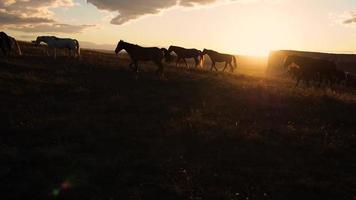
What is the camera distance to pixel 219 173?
1343 centimetres

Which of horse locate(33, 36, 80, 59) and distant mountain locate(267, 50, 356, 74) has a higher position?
horse locate(33, 36, 80, 59)

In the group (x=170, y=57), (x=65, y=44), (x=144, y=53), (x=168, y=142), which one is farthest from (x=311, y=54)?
(x=168, y=142)

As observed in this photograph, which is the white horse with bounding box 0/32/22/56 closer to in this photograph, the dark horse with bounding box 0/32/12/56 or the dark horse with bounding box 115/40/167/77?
the dark horse with bounding box 0/32/12/56

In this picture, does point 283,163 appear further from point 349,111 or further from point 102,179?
point 349,111

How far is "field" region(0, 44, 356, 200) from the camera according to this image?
12328mm

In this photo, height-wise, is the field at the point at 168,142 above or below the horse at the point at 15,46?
below

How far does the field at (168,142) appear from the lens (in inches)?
485

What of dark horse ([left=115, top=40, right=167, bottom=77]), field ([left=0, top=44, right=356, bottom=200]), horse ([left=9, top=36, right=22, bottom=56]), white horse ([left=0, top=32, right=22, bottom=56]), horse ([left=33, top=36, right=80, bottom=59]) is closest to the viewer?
field ([left=0, top=44, right=356, bottom=200])

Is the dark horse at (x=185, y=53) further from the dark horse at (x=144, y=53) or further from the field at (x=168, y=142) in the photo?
the field at (x=168, y=142)

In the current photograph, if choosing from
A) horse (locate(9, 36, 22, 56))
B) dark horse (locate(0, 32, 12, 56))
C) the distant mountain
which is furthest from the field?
the distant mountain

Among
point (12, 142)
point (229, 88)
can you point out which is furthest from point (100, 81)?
point (12, 142)

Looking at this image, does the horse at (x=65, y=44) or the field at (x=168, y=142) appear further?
the horse at (x=65, y=44)

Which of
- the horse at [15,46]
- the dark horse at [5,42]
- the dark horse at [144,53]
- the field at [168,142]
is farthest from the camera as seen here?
the horse at [15,46]

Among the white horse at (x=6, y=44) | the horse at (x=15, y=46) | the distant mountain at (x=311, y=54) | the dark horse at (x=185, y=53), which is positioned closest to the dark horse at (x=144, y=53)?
the horse at (x=15, y=46)
